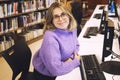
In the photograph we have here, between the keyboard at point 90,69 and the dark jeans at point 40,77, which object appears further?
the dark jeans at point 40,77

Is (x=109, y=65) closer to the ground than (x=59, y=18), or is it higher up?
closer to the ground

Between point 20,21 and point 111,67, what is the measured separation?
10.3 feet

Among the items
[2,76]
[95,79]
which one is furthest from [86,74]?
[2,76]

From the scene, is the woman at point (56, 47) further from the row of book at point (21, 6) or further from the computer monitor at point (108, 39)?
the row of book at point (21, 6)

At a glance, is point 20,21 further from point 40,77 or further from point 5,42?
point 40,77

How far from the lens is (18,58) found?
1993mm

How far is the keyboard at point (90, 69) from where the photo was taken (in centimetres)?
153

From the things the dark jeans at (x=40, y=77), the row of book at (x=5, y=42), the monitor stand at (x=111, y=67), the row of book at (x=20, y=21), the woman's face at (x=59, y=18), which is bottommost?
the row of book at (x=5, y=42)

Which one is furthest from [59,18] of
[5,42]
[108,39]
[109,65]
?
[5,42]

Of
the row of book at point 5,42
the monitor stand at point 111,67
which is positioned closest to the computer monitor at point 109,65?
the monitor stand at point 111,67

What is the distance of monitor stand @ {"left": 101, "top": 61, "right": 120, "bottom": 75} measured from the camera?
1736 mm

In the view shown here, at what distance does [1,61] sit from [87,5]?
4069mm

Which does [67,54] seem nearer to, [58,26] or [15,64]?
[58,26]

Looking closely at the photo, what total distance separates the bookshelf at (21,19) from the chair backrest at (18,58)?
1.97m
